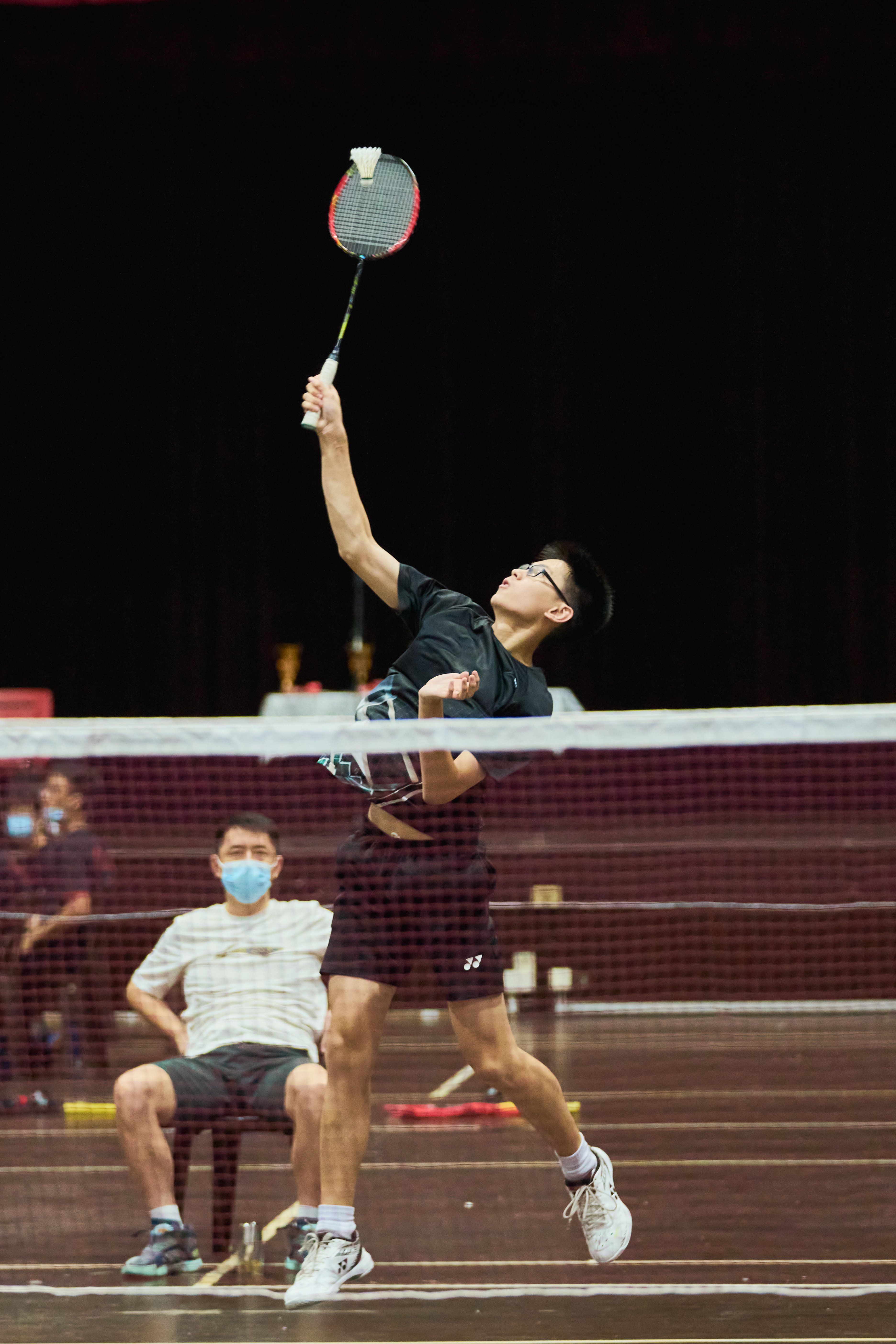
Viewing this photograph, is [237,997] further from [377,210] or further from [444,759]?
[377,210]

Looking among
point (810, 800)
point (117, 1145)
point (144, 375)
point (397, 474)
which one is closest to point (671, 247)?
point (397, 474)

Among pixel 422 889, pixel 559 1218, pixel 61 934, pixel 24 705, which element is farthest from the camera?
pixel 24 705

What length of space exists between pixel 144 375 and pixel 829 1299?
1214 centimetres

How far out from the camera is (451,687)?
3.84 meters

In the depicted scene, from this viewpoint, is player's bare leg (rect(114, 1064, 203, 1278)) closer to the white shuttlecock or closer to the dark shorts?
the dark shorts

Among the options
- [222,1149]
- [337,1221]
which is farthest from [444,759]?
[222,1149]

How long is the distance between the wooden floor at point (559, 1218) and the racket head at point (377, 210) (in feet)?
9.27

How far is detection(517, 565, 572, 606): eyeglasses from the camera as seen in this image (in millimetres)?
4434

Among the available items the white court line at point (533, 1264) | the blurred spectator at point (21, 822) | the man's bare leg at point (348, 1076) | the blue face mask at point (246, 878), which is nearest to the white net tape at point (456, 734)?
the man's bare leg at point (348, 1076)

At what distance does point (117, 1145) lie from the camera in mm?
6984

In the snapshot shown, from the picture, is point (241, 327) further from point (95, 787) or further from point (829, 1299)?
point (829, 1299)

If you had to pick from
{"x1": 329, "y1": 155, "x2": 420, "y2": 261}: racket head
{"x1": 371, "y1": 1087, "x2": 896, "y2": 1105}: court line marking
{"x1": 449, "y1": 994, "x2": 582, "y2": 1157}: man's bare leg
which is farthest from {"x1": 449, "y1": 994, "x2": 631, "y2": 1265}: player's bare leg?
{"x1": 371, "y1": 1087, "x2": 896, "y2": 1105}: court line marking

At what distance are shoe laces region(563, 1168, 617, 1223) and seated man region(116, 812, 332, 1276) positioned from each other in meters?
0.81

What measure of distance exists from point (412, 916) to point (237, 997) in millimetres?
1227
